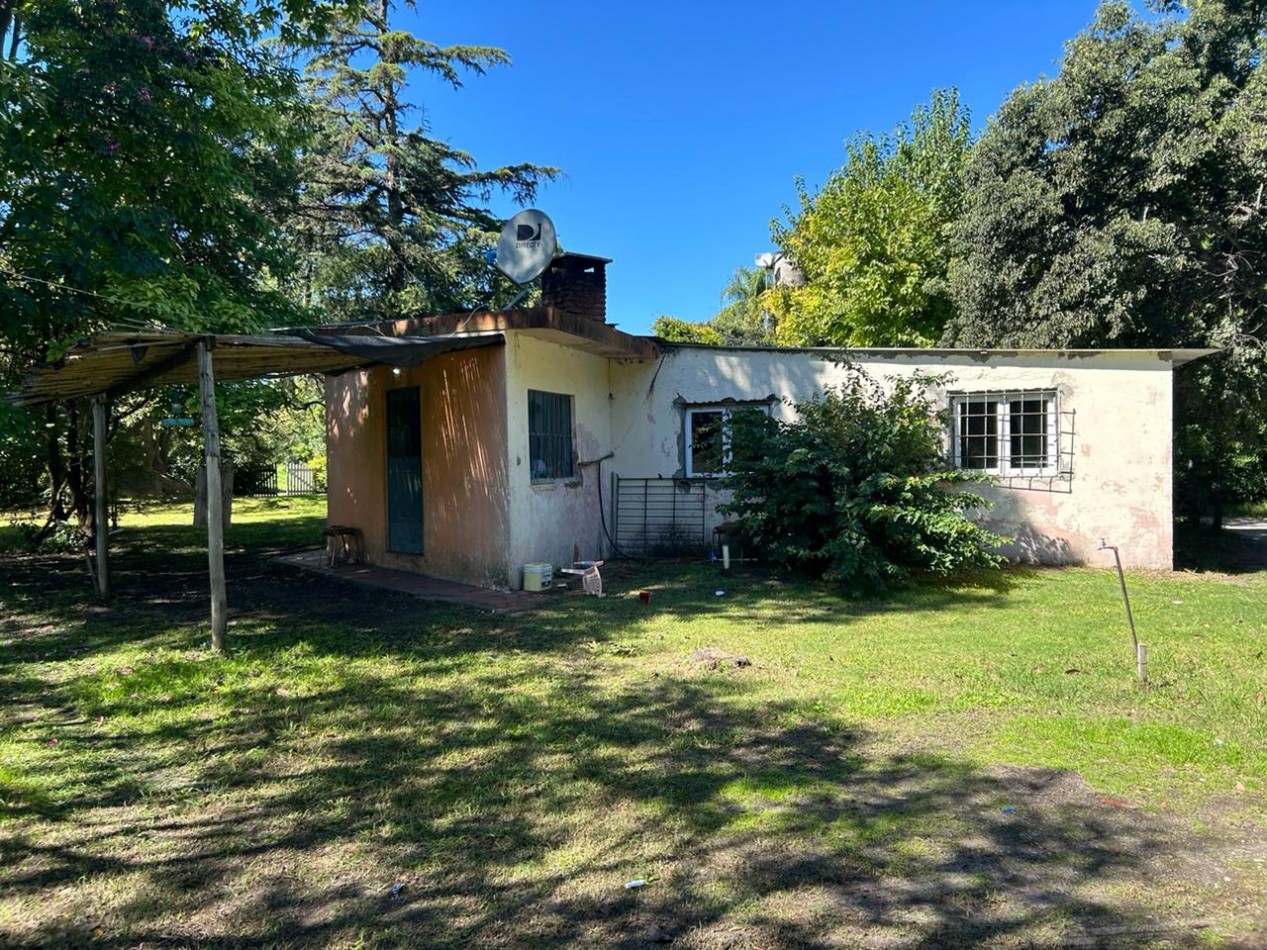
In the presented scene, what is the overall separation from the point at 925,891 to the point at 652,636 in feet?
12.9

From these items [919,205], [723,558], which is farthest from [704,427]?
[919,205]

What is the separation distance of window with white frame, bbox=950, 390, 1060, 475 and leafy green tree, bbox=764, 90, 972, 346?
7.98 m

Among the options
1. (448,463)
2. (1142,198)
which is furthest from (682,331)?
(448,463)

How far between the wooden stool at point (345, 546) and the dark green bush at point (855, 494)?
16.2 feet

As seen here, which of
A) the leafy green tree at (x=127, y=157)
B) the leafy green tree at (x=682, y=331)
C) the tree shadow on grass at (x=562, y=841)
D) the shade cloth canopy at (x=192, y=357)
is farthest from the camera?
the leafy green tree at (x=682, y=331)

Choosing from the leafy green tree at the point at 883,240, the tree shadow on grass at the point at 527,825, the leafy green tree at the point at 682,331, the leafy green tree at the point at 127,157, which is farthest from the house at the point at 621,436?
the leafy green tree at the point at 682,331

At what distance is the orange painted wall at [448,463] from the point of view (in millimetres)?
8586

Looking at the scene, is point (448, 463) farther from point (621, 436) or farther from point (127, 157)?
point (127, 157)

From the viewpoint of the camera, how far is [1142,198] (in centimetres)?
1148

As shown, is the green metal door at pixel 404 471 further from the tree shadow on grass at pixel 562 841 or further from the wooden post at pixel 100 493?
the tree shadow on grass at pixel 562 841

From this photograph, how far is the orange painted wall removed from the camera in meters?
8.59

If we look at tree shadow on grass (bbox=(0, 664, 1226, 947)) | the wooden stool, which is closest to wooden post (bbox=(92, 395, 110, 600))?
the wooden stool

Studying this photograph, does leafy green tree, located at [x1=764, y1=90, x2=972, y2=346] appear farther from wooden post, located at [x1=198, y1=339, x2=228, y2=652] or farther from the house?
wooden post, located at [x1=198, y1=339, x2=228, y2=652]

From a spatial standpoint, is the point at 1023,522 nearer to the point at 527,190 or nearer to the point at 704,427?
the point at 704,427
